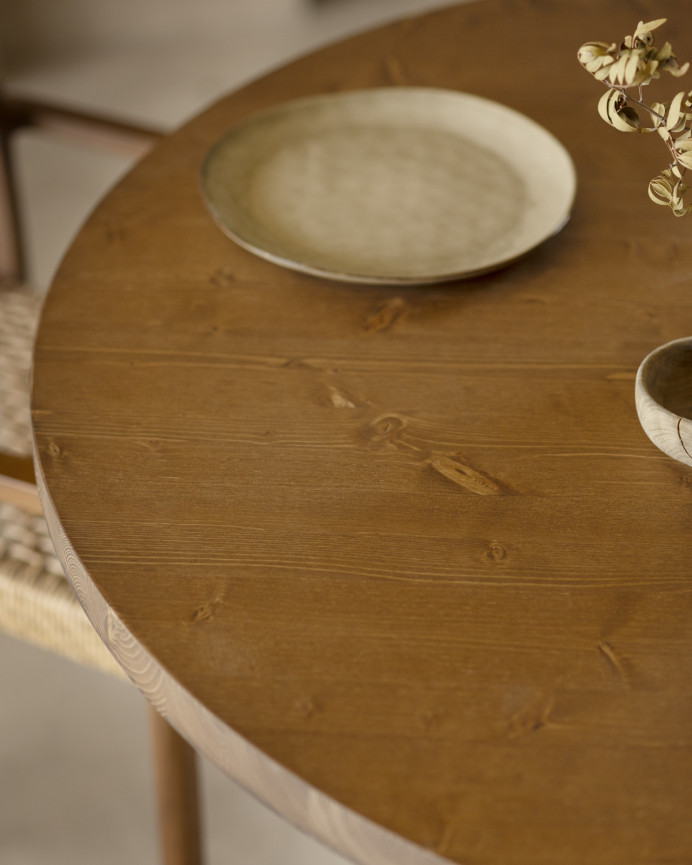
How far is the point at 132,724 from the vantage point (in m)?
1.25

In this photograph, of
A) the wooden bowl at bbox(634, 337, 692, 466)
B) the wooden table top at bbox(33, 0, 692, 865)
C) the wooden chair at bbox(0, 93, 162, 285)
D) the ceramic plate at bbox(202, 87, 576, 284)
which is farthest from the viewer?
the wooden chair at bbox(0, 93, 162, 285)

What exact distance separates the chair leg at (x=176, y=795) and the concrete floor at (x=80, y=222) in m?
0.22

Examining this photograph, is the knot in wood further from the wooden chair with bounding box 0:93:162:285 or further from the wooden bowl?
the wooden chair with bounding box 0:93:162:285

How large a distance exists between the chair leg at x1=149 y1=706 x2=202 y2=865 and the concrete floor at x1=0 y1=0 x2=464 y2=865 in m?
0.22

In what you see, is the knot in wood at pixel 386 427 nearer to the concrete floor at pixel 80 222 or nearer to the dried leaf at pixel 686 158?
the dried leaf at pixel 686 158

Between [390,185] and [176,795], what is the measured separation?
0.58 meters

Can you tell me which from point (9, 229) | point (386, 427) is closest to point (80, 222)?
point (9, 229)

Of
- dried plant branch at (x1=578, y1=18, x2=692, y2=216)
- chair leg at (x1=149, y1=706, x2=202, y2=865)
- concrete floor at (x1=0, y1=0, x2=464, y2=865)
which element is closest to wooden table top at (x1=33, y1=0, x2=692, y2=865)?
dried plant branch at (x1=578, y1=18, x2=692, y2=216)

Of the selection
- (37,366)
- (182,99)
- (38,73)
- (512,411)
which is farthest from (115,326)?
(38,73)

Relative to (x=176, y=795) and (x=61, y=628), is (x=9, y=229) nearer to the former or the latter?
(x=61, y=628)

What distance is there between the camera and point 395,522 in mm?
533

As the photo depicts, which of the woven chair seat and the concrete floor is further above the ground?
the woven chair seat

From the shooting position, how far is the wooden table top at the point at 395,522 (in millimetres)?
418

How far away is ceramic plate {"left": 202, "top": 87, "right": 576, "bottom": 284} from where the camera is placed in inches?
28.6
